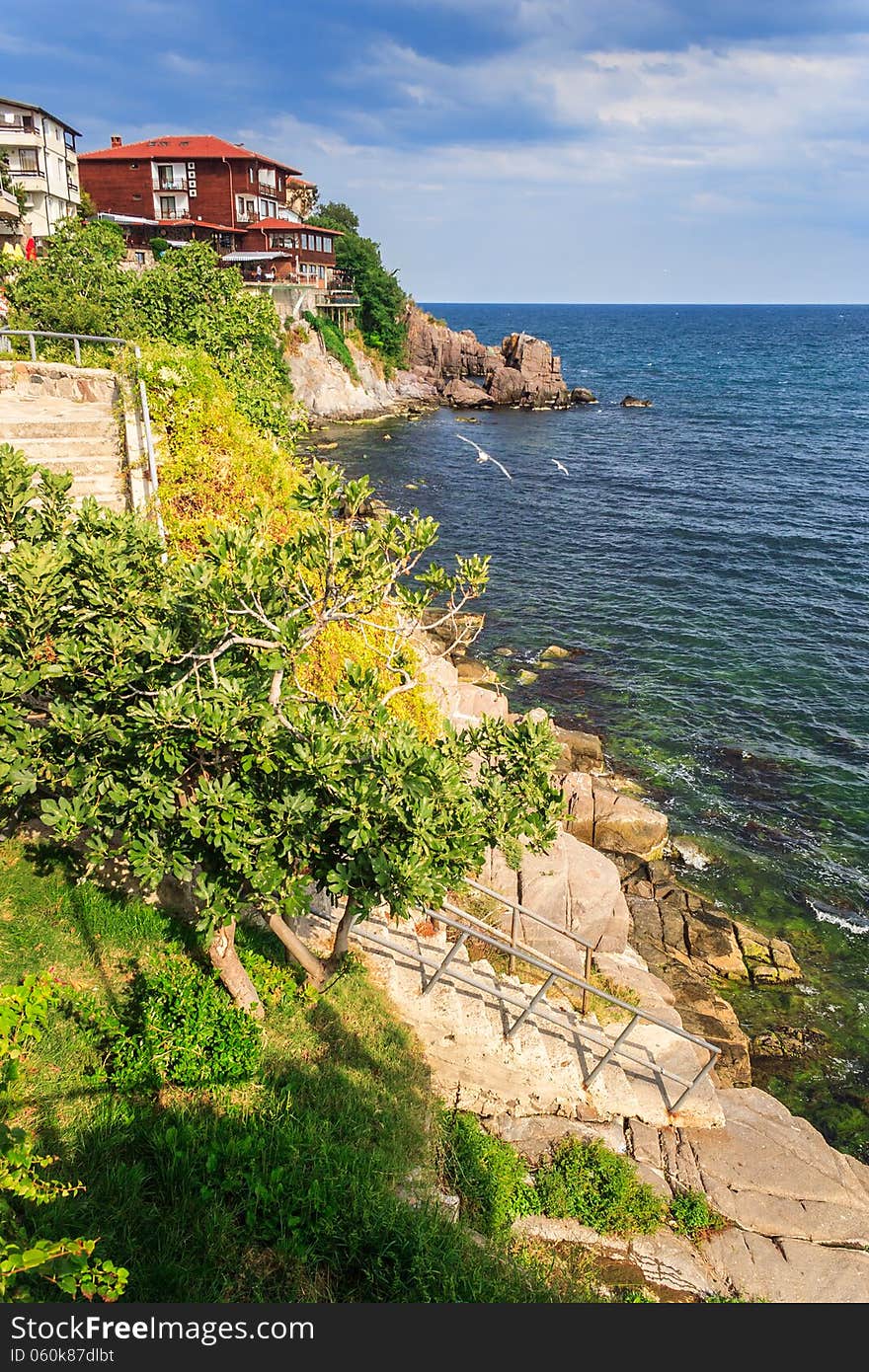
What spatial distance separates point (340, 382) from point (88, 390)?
209 ft

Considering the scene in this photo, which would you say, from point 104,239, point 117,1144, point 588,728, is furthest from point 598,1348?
point 104,239

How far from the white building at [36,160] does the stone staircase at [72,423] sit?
53221 mm

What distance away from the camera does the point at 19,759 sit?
8383 millimetres

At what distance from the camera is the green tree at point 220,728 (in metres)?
7.95

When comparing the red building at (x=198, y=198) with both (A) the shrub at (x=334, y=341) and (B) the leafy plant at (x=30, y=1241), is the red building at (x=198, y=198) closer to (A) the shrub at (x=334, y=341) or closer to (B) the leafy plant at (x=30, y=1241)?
(A) the shrub at (x=334, y=341)

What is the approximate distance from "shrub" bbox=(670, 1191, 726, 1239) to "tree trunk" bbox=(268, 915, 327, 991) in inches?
232

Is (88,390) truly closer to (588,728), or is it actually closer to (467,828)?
(467,828)

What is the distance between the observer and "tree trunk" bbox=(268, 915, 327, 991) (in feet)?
34.3

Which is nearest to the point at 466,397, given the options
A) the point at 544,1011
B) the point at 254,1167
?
the point at 544,1011

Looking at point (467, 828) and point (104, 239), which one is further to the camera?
point (104, 239)

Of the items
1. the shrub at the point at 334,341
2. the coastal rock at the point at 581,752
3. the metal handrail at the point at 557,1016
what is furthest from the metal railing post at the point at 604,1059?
the shrub at the point at 334,341

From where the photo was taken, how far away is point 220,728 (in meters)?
7.89

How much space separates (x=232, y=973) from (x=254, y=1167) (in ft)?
8.44

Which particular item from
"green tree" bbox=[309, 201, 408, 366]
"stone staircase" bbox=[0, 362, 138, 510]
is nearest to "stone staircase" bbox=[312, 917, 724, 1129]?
"stone staircase" bbox=[0, 362, 138, 510]
